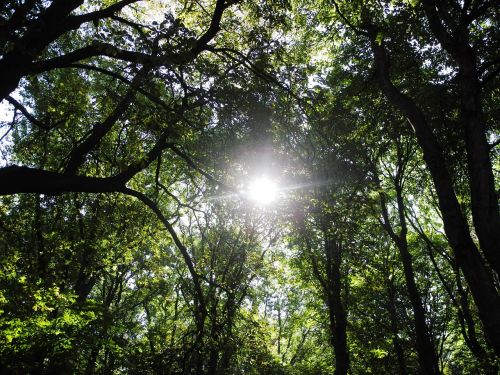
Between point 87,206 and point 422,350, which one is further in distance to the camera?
point 87,206

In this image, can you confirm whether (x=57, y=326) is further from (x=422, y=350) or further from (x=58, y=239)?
(x=422, y=350)

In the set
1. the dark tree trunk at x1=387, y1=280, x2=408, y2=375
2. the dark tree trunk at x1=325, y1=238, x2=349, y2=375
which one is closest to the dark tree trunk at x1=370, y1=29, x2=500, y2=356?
the dark tree trunk at x1=325, y1=238, x2=349, y2=375

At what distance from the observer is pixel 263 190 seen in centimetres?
834

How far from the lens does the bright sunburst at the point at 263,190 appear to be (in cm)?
811

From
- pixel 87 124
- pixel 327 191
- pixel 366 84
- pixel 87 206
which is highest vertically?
pixel 87 124

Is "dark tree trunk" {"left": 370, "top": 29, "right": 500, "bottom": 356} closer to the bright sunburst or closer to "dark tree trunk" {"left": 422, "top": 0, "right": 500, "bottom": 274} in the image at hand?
"dark tree trunk" {"left": 422, "top": 0, "right": 500, "bottom": 274}

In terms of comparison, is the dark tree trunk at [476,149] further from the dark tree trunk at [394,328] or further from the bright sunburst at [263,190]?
the dark tree trunk at [394,328]

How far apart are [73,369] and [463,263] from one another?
28.3 feet

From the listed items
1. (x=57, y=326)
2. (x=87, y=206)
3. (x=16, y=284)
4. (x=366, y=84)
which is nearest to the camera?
(x=57, y=326)

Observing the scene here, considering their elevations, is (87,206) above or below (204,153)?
above

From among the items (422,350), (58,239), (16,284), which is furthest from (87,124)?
(422,350)

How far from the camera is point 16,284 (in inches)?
344

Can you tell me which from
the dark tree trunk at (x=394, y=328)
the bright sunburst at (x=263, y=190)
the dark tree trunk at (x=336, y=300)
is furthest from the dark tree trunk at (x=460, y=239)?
the dark tree trunk at (x=394, y=328)

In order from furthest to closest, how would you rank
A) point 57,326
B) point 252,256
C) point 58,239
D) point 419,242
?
1. point 419,242
2. point 252,256
3. point 58,239
4. point 57,326
